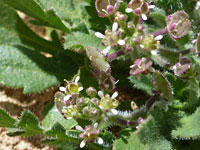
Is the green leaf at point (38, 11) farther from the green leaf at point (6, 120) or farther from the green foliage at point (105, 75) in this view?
the green leaf at point (6, 120)

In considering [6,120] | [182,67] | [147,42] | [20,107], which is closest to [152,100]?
[182,67]

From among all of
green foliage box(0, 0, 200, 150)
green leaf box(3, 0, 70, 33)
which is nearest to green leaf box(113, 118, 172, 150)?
green foliage box(0, 0, 200, 150)

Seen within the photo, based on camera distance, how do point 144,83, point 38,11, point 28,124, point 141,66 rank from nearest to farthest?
point 141,66 → point 28,124 → point 144,83 → point 38,11

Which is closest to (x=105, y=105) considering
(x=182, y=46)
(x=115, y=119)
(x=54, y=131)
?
(x=115, y=119)

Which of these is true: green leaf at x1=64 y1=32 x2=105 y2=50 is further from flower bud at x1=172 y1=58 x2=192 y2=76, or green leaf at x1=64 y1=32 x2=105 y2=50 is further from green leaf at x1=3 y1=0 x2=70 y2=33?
flower bud at x1=172 y1=58 x2=192 y2=76

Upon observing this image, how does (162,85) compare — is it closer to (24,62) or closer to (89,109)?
(89,109)

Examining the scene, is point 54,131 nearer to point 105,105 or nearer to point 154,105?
point 105,105
